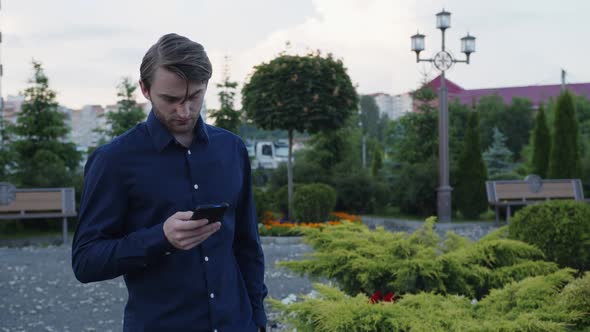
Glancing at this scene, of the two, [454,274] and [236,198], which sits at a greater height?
[236,198]

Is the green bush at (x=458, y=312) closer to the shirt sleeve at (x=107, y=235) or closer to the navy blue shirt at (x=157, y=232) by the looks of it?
the navy blue shirt at (x=157, y=232)

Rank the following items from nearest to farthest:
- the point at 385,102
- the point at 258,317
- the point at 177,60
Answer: the point at 177,60 → the point at 258,317 → the point at 385,102

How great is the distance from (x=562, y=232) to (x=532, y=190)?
1004cm

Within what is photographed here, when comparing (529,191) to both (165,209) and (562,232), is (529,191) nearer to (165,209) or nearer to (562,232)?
(562,232)

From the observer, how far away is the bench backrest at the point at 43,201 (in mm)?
13781

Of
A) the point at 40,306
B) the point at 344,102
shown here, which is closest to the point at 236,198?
the point at 40,306

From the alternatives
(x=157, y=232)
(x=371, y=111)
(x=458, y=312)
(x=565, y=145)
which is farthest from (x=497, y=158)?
(x=371, y=111)

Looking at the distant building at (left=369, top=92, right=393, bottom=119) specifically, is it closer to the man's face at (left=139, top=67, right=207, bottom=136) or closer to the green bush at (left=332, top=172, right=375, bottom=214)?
the green bush at (left=332, top=172, right=375, bottom=214)

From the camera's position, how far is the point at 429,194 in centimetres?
1728

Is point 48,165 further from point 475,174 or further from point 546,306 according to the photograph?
point 546,306

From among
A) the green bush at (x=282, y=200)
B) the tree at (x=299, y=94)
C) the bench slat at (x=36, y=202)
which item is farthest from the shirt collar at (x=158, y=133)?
the green bush at (x=282, y=200)

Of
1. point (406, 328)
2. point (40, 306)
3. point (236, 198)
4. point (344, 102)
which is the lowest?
point (40, 306)

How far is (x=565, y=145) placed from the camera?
58.6 feet

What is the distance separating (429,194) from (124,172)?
15.6m
